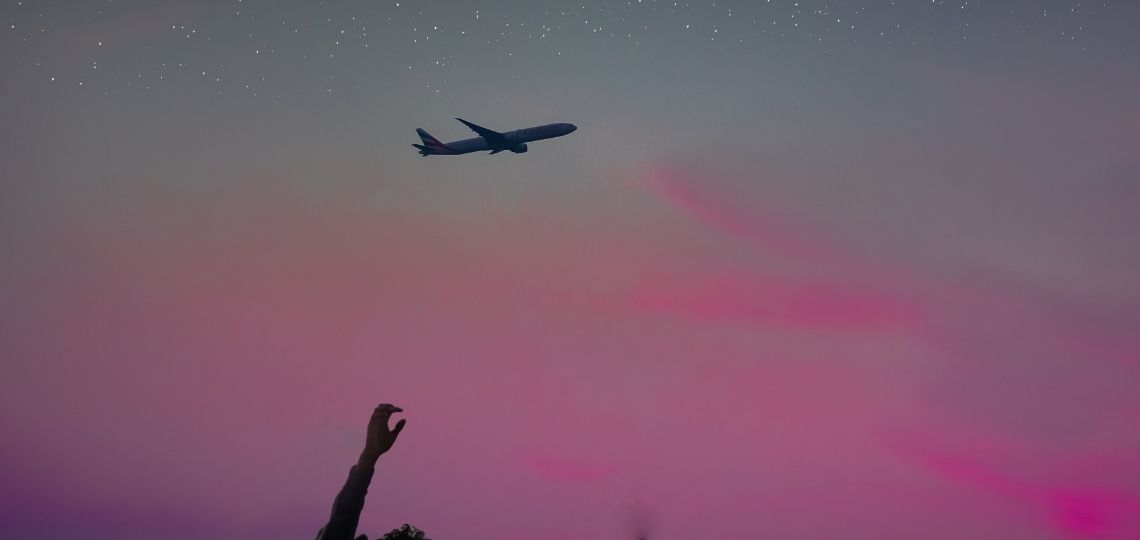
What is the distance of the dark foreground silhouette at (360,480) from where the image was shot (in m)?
27.9

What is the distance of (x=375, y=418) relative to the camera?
2859 centimetres

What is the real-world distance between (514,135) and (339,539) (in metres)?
92.6

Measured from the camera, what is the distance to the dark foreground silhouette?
27938 mm

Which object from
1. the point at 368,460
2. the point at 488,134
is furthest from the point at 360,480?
the point at 488,134

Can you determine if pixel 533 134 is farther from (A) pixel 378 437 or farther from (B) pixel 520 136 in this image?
(A) pixel 378 437

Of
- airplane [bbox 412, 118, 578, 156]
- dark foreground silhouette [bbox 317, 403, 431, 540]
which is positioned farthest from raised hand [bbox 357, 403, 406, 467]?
airplane [bbox 412, 118, 578, 156]

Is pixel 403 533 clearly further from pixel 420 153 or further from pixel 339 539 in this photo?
pixel 420 153

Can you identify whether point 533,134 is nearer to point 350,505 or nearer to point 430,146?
point 430,146

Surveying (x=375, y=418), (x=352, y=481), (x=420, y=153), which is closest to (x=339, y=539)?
(x=352, y=481)

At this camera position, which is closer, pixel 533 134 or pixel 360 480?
pixel 360 480

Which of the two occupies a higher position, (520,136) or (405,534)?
(520,136)

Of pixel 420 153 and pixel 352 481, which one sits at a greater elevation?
pixel 420 153

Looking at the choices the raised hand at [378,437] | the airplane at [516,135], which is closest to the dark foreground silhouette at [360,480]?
the raised hand at [378,437]

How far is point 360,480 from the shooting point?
28375 millimetres
